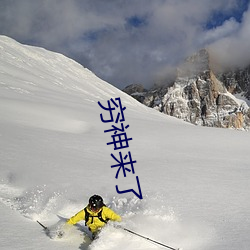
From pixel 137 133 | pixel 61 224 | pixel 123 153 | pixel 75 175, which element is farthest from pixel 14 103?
pixel 61 224

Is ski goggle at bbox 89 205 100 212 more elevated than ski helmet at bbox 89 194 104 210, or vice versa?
ski helmet at bbox 89 194 104 210

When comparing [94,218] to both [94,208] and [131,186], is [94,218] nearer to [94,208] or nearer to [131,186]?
[94,208]

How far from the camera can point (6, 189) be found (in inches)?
316

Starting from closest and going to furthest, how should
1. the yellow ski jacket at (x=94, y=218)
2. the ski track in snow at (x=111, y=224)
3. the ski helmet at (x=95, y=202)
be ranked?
1. the ski track in snow at (x=111, y=224)
2. the ski helmet at (x=95, y=202)
3. the yellow ski jacket at (x=94, y=218)

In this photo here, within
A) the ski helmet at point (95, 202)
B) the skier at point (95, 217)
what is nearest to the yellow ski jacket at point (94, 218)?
the skier at point (95, 217)

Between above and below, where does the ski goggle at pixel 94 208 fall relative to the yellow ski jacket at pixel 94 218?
above

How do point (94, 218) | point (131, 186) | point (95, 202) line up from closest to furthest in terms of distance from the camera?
point (95, 202), point (94, 218), point (131, 186)

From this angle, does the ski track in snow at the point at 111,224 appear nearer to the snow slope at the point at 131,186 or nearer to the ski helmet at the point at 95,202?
the snow slope at the point at 131,186

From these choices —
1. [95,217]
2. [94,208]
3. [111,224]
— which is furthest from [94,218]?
[111,224]

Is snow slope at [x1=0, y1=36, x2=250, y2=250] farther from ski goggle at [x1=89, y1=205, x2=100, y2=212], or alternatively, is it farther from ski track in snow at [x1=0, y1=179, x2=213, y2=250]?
ski goggle at [x1=89, y1=205, x2=100, y2=212]

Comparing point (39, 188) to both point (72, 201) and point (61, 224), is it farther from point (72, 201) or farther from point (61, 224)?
point (61, 224)

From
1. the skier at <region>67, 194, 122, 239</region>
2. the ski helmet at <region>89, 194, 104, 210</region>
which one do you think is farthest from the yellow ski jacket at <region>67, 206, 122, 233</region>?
the ski helmet at <region>89, 194, 104, 210</region>

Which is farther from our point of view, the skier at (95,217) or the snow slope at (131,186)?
the skier at (95,217)

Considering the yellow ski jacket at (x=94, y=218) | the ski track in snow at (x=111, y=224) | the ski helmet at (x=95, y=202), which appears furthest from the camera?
the yellow ski jacket at (x=94, y=218)
